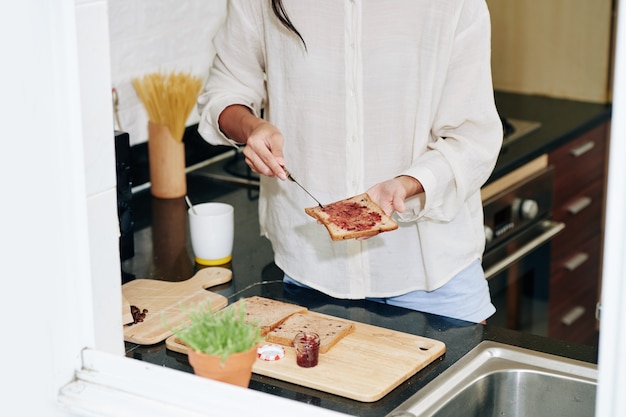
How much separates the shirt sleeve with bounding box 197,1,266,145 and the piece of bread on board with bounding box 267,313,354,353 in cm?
42

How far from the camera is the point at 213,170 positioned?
108 inches

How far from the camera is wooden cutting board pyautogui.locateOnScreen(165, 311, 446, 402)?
1466 mm

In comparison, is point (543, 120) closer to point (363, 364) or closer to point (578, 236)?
point (578, 236)

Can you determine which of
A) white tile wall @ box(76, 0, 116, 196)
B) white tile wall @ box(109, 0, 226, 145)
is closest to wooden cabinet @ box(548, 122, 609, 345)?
white tile wall @ box(109, 0, 226, 145)

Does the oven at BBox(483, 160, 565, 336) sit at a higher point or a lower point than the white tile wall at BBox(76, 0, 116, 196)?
lower

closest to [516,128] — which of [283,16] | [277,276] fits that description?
[277,276]

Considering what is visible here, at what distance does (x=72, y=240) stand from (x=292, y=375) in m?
0.43

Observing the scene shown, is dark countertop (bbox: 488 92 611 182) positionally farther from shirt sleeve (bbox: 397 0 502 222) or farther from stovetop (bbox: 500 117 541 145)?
shirt sleeve (bbox: 397 0 502 222)

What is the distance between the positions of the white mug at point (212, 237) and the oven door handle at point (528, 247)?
0.91 meters

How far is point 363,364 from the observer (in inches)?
60.5

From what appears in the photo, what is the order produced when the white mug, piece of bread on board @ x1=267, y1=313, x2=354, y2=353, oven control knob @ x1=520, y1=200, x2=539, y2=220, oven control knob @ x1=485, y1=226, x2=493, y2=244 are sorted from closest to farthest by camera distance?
1. piece of bread on board @ x1=267, y1=313, x2=354, y2=353
2. the white mug
3. oven control knob @ x1=485, y1=226, x2=493, y2=244
4. oven control knob @ x1=520, y1=200, x2=539, y2=220

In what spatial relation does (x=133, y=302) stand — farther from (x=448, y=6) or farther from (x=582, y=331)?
(x=582, y=331)

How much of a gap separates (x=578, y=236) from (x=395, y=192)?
1.77m

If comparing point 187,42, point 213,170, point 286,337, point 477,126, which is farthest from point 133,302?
point 187,42
